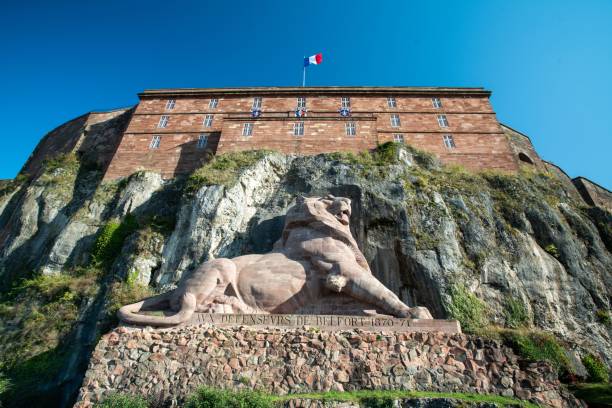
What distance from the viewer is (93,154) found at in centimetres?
2914

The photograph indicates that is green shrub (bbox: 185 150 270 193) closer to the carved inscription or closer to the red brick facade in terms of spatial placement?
the red brick facade

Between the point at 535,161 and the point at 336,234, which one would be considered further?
the point at 535,161

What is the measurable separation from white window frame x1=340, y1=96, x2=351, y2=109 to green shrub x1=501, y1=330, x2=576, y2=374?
19.2 meters

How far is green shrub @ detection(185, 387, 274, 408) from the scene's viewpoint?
632 centimetres

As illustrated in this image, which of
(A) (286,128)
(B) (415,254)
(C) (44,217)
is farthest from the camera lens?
(A) (286,128)

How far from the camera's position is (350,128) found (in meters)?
24.6

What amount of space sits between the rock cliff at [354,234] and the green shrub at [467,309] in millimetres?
43

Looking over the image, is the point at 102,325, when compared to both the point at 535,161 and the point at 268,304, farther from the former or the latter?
the point at 535,161

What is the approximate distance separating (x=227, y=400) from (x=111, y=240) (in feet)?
46.0

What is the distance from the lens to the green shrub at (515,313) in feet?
46.5

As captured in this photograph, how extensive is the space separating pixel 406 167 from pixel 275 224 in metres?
7.70

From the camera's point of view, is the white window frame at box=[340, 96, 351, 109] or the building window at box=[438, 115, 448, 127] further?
the white window frame at box=[340, 96, 351, 109]

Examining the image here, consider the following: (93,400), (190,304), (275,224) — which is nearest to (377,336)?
(190,304)

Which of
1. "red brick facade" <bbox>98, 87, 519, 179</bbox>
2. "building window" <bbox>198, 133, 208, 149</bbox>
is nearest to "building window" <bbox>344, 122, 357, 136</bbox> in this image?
"red brick facade" <bbox>98, 87, 519, 179</bbox>
